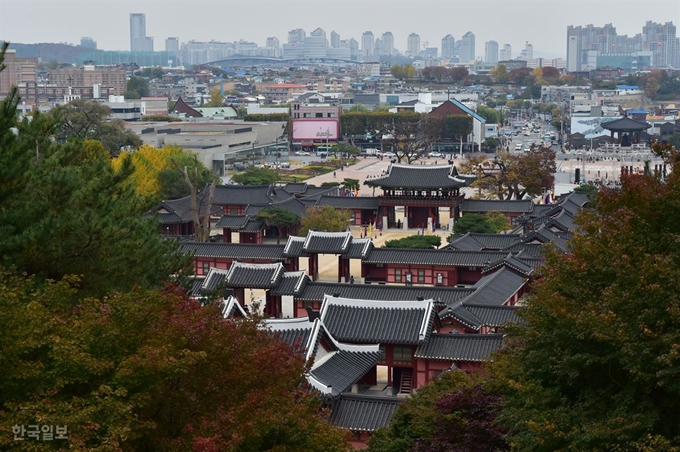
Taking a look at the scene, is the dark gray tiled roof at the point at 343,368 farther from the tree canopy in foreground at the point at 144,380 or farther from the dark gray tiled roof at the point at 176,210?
the dark gray tiled roof at the point at 176,210

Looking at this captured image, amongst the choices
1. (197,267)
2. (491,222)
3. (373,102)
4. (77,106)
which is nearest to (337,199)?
(491,222)

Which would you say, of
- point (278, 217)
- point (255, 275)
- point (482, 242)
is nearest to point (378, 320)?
point (255, 275)

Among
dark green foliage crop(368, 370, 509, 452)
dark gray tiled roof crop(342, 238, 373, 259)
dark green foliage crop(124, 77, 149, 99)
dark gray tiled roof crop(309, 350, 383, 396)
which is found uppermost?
dark green foliage crop(124, 77, 149, 99)

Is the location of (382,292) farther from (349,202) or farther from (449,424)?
(349,202)

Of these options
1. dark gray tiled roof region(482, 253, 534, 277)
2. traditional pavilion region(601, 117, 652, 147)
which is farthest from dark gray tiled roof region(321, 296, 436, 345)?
traditional pavilion region(601, 117, 652, 147)

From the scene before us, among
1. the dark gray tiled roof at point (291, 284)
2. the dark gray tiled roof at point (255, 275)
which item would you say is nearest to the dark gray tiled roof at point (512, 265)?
the dark gray tiled roof at point (291, 284)

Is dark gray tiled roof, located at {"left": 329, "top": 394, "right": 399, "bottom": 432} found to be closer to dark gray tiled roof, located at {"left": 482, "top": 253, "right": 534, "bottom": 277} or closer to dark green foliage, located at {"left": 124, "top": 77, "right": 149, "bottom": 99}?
dark gray tiled roof, located at {"left": 482, "top": 253, "right": 534, "bottom": 277}
